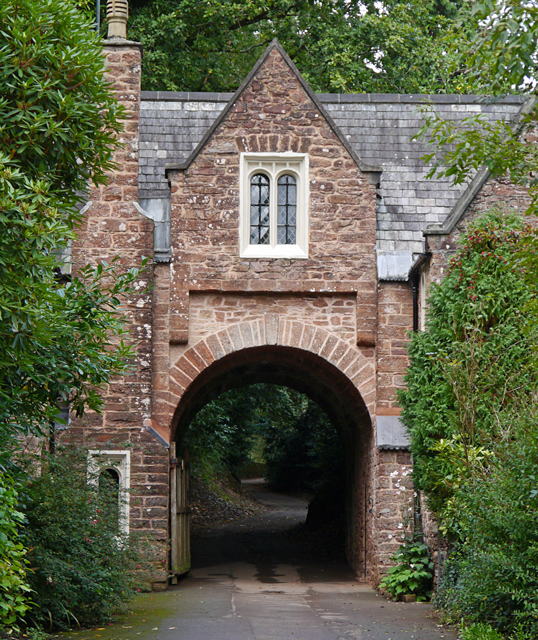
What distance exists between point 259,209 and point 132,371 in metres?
3.14

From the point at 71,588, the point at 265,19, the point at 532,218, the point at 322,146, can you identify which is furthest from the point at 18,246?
the point at 265,19

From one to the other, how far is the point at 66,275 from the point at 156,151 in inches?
116

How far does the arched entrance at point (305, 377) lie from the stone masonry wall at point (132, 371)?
601 millimetres

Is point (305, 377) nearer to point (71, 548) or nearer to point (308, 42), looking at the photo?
point (71, 548)

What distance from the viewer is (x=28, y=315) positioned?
7.00 m

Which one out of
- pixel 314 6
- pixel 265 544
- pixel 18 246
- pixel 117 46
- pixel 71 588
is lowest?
pixel 265 544

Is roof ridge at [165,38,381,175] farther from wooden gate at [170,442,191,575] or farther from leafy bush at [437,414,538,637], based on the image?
leafy bush at [437,414,538,637]

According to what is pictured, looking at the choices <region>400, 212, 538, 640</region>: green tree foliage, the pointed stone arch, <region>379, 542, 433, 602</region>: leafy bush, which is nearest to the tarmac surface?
<region>379, 542, 433, 602</region>: leafy bush

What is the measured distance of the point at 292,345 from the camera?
13203 mm

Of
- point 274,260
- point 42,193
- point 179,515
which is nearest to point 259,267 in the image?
point 274,260

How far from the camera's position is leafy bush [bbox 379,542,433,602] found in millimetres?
11883

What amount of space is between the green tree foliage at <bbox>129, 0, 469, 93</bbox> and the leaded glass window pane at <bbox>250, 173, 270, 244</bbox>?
25.2 ft

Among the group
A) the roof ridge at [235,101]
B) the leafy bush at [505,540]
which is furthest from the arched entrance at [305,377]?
the leafy bush at [505,540]

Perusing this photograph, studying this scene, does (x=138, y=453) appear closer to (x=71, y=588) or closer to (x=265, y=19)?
(x=71, y=588)
